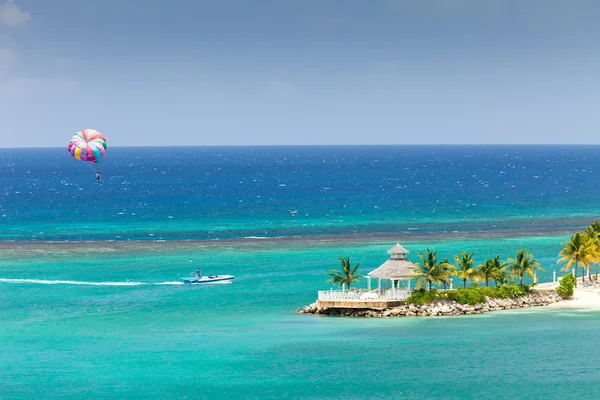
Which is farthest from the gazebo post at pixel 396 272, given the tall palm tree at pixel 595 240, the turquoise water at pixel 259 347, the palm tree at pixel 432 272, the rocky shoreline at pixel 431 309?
the tall palm tree at pixel 595 240

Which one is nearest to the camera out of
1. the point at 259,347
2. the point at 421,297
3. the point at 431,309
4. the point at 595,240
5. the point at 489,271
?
the point at 259,347

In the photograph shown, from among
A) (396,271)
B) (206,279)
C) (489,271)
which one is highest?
(396,271)

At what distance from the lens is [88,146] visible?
99875mm

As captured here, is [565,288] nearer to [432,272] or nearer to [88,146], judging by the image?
[432,272]

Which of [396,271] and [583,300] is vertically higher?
[396,271]

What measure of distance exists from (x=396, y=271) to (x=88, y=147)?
3091cm

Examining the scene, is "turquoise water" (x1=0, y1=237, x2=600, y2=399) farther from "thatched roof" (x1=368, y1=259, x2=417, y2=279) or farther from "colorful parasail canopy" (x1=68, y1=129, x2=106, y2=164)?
"colorful parasail canopy" (x1=68, y1=129, x2=106, y2=164)

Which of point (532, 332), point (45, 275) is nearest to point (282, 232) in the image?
point (45, 275)

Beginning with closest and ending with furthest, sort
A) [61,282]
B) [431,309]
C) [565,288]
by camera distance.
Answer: [431,309] < [565,288] < [61,282]

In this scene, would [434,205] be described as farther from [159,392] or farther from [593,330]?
[159,392]

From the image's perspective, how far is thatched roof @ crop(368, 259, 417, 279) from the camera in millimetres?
86875

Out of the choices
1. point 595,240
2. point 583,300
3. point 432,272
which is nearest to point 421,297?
point 432,272

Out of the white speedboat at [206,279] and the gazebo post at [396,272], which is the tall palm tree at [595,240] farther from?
the white speedboat at [206,279]

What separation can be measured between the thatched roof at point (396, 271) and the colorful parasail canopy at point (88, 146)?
2816 centimetres
